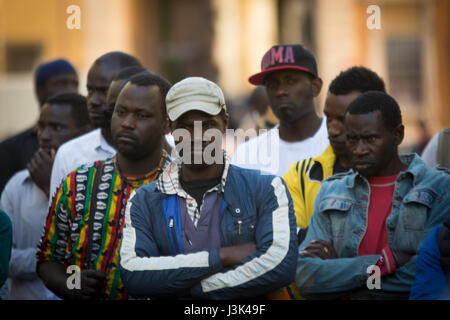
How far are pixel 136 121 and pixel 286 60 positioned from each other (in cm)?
178

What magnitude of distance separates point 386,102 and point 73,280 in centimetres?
227

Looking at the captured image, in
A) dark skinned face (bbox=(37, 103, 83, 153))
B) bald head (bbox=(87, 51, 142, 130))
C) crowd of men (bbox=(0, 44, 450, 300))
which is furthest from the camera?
dark skinned face (bbox=(37, 103, 83, 153))

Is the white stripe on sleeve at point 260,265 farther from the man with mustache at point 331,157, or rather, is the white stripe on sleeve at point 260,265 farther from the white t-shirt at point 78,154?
the white t-shirt at point 78,154

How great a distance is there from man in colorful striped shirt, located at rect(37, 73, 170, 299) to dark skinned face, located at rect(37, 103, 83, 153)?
154 centimetres

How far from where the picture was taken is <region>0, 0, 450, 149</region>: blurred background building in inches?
827

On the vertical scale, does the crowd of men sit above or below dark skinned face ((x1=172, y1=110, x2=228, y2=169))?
below

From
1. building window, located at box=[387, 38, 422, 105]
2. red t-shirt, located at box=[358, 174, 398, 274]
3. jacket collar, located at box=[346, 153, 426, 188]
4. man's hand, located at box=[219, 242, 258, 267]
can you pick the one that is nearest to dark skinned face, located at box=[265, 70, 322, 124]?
jacket collar, located at box=[346, 153, 426, 188]

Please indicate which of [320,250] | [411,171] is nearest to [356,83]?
[411,171]

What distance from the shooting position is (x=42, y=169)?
6039 millimetres

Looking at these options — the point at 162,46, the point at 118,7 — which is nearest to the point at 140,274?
the point at 118,7

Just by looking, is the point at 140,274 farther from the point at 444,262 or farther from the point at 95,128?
the point at 95,128

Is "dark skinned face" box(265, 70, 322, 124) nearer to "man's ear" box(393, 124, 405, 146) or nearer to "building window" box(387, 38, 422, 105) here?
"man's ear" box(393, 124, 405, 146)

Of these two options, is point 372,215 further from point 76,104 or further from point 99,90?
point 76,104
